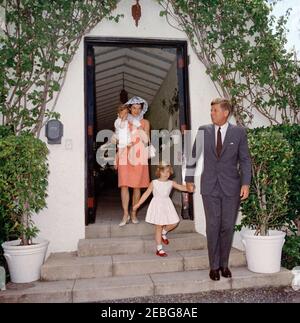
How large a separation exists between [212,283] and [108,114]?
1089cm

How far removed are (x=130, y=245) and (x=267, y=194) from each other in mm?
1945

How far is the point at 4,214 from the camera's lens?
12.4 feet

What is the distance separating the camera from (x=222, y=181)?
3531 mm

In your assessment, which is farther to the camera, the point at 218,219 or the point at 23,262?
the point at 23,262

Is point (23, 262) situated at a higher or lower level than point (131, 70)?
lower

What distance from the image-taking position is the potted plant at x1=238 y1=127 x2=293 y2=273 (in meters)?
3.77

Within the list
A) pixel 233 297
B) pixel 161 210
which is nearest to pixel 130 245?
pixel 161 210

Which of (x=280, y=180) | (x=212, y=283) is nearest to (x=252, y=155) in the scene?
(x=280, y=180)

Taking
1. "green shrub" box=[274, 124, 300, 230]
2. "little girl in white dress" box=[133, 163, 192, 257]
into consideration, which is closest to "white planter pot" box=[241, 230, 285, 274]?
"green shrub" box=[274, 124, 300, 230]

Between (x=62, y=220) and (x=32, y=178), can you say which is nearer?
(x=32, y=178)

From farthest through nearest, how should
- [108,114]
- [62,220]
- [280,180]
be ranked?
[108,114], [62,220], [280,180]

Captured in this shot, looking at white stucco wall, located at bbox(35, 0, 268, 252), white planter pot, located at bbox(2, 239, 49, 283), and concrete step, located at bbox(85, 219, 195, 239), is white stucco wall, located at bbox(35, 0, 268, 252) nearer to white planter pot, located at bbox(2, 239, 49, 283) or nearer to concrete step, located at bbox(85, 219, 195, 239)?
concrete step, located at bbox(85, 219, 195, 239)

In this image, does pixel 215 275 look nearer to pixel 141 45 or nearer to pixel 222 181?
pixel 222 181

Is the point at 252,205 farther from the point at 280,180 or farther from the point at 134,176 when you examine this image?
the point at 134,176
